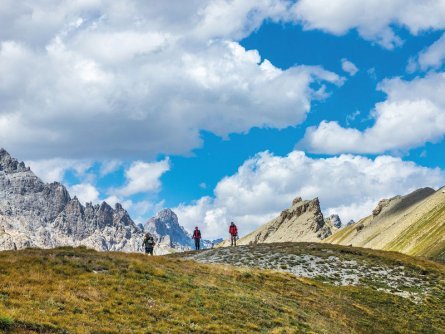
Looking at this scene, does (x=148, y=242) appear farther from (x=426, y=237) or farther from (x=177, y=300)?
(x=426, y=237)

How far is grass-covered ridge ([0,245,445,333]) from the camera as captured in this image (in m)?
23.7

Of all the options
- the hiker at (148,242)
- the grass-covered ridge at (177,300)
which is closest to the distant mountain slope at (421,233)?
the grass-covered ridge at (177,300)

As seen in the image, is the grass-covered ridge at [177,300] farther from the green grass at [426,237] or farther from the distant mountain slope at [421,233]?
the green grass at [426,237]

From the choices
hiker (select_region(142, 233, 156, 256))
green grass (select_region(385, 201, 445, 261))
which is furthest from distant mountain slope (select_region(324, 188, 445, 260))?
hiker (select_region(142, 233, 156, 256))

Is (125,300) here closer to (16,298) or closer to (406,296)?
(16,298)

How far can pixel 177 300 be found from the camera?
96.4 ft

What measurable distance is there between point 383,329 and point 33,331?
2521 cm

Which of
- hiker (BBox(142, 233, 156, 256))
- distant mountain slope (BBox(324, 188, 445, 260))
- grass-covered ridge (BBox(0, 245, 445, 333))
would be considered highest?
distant mountain slope (BBox(324, 188, 445, 260))

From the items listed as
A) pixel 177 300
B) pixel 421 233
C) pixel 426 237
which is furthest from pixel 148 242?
pixel 421 233

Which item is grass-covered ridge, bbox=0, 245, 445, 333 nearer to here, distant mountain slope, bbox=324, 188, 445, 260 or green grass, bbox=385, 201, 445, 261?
distant mountain slope, bbox=324, 188, 445, 260

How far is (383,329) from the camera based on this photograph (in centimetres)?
3584

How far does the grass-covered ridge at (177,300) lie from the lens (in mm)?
23656

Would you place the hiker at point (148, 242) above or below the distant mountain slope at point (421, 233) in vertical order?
below

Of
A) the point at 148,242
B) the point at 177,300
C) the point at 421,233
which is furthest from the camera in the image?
the point at 421,233
